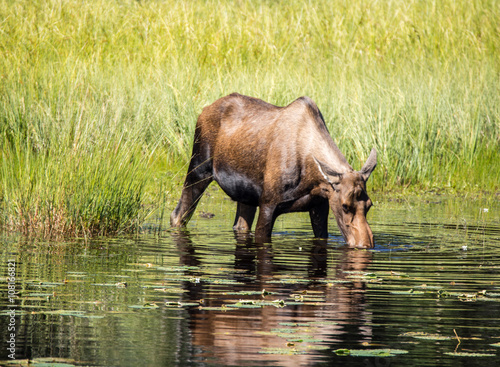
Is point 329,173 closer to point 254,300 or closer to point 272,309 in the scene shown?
point 254,300

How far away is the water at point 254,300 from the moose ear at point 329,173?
765mm

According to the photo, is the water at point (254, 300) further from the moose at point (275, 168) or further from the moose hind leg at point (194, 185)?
the moose hind leg at point (194, 185)

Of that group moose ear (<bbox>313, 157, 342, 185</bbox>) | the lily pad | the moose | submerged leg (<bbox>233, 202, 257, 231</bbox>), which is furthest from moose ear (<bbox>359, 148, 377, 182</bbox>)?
the lily pad

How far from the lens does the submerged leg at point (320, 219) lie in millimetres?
10039

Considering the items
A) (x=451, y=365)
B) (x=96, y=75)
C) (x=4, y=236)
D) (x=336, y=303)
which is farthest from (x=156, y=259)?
(x=96, y=75)

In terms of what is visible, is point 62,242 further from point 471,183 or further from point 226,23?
point 226,23

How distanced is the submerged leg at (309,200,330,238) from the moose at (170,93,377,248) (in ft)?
0.04

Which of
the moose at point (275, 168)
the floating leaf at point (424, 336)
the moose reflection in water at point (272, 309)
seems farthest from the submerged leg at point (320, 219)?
the floating leaf at point (424, 336)

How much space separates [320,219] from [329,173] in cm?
106

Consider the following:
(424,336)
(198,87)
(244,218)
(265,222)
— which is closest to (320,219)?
(265,222)

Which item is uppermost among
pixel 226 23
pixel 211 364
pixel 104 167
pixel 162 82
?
pixel 226 23

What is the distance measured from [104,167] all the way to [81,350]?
15.0 ft

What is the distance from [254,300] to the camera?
632cm

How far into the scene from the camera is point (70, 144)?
31.9ft
